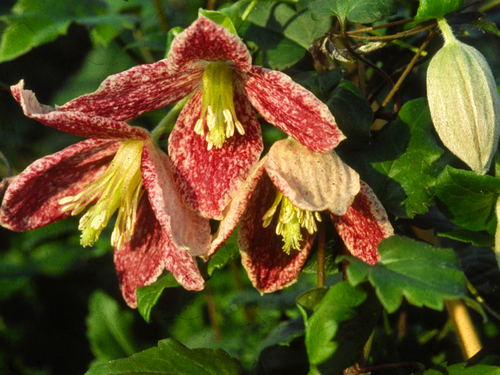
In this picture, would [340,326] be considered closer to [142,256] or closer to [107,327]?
[142,256]

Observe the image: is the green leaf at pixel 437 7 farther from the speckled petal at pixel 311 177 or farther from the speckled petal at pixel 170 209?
the speckled petal at pixel 170 209

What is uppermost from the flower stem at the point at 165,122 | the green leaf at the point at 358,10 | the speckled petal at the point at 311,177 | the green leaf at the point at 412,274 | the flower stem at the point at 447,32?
the green leaf at the point at 358,10

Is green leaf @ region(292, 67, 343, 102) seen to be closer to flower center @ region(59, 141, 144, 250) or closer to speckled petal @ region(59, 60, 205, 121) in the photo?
speckled petal @ region(59, 60, 205, 121)

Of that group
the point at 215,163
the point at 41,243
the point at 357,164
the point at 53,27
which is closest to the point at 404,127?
the point at 357,164

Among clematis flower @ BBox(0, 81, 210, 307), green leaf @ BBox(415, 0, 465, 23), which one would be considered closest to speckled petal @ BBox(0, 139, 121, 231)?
clematis flower @ BBox(0, 81, 210, 307)

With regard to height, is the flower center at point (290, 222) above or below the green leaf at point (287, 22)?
below

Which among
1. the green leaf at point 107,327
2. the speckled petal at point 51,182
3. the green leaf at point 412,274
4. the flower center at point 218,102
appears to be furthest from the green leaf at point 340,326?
the green leaf at point 107,327
